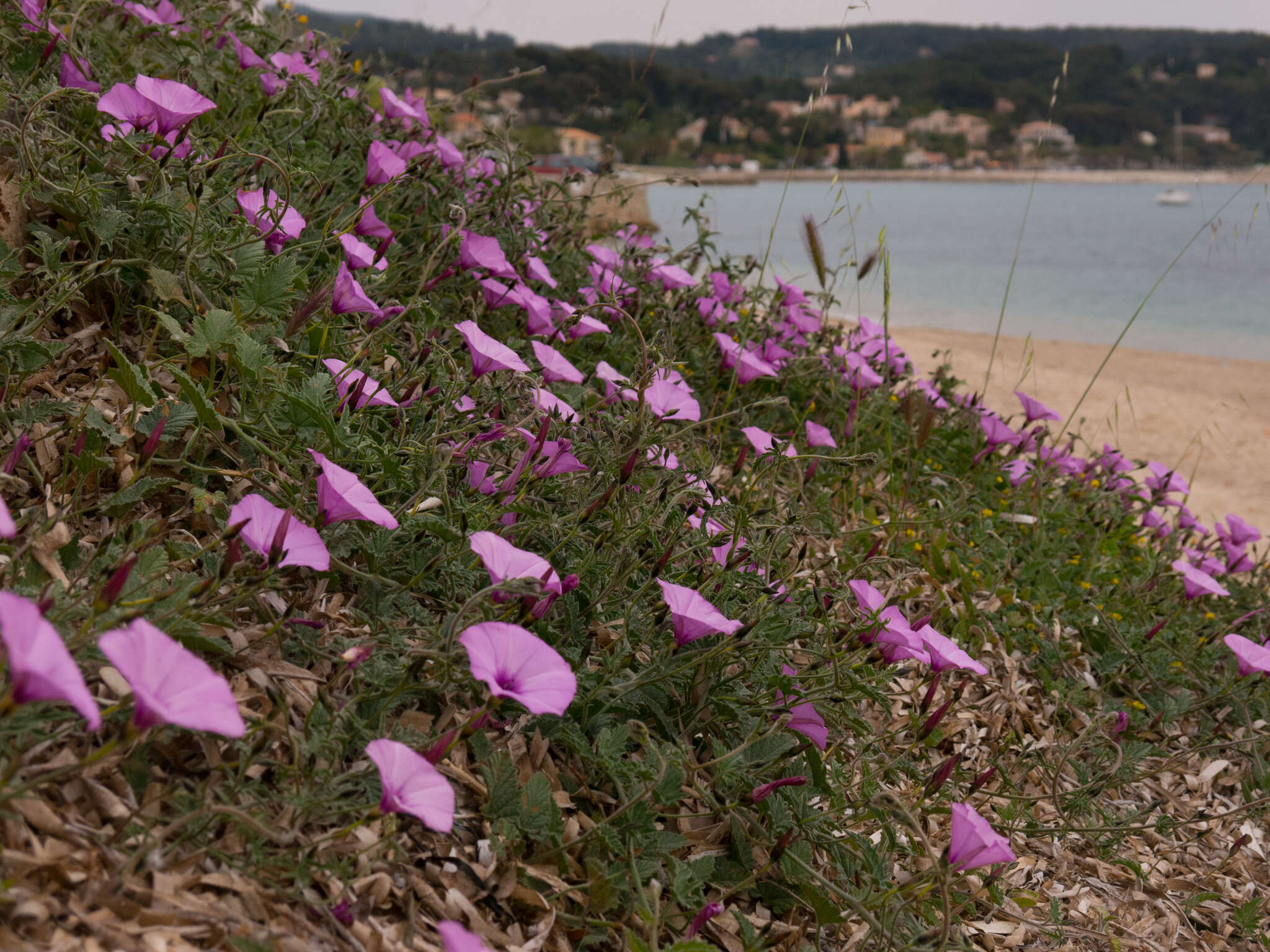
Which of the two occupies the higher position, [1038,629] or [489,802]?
[489,802]

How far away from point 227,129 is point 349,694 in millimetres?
2105

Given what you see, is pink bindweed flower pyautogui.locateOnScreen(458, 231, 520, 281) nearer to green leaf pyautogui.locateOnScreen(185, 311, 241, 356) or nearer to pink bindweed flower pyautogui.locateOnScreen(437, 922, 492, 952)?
green leaf pyautogui.locateOnScreen(185, 311, 241, 356)

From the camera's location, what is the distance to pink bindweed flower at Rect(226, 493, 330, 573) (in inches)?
55.2

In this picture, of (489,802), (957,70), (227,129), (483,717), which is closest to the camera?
(483,717)

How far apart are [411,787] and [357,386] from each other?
94cm

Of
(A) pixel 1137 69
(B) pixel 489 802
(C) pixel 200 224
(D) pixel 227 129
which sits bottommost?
(B) pixel 489 802

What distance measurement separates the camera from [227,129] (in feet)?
9.21

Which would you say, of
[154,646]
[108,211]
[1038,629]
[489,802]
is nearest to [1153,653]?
[1038,629]

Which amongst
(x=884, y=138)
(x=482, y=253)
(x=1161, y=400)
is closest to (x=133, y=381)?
(x=482, y=253)

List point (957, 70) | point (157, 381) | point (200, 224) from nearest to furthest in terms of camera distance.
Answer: point (157, 381) < point (200, 224) < point (957, 70)

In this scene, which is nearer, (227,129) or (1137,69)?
(227,129)

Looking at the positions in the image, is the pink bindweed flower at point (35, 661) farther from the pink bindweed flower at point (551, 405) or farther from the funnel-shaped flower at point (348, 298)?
the funnel-shaped flower at point (348, 298)

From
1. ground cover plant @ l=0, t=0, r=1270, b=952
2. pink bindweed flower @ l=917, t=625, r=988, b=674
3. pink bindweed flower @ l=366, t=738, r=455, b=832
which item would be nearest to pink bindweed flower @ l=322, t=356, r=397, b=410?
ground cover plant @ l=0, t=0, r=1270, b=952

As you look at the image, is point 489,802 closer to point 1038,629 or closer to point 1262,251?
point 1038,629
